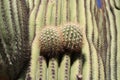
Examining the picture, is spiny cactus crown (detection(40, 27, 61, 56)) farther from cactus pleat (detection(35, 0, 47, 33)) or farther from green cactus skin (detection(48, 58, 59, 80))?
cactus pleat (detection(35, 0, 47, 33))

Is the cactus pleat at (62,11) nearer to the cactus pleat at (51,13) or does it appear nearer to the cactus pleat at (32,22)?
the cactus pleat at (51,13)

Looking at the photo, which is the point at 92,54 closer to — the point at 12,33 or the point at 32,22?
the point at 32,22

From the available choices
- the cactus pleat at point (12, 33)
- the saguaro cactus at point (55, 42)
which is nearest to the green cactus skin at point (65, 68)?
the saguaro cactus at point (55, 42)

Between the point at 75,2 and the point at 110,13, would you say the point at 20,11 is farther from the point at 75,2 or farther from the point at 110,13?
the point at 110,13

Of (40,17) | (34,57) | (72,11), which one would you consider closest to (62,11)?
(72,11)

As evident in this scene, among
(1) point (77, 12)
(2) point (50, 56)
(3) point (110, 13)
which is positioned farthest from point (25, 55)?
(3) point (110, 13)

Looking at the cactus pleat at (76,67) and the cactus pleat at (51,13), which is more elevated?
the cactus pleat at (51,13)
